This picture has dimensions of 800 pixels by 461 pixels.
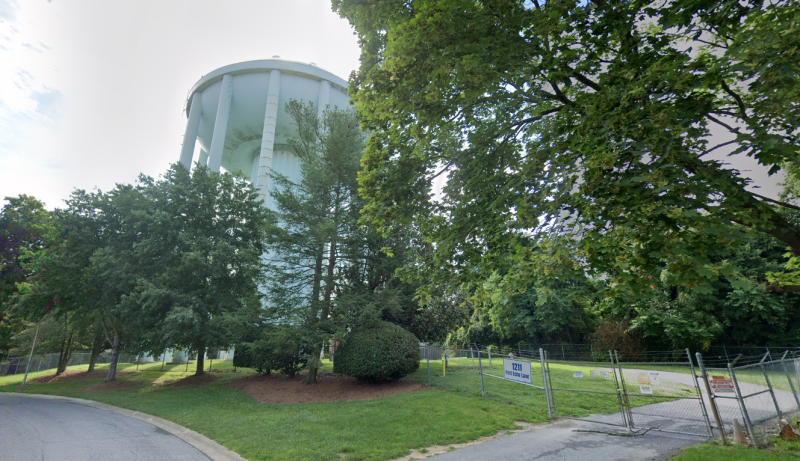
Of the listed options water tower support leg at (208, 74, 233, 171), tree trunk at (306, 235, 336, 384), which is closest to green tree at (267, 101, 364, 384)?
tree trunk at (306, 235, 336, 384)

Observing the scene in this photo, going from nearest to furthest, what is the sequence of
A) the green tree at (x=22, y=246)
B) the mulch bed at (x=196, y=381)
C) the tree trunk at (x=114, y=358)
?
the green tree at (x=22, y=246), the mulch bed at (x=196, y=381), the tree trunk at (x=114, y=358)

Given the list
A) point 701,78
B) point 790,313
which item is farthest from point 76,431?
point 790,313

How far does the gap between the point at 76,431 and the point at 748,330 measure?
31564 millimetres

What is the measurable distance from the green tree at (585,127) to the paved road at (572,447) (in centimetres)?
310

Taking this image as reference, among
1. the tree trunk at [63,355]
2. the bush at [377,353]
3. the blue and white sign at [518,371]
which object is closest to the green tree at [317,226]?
the bush at [377,353]

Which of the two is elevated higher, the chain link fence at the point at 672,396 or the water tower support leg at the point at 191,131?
the water tower support leg at the point at 191,131

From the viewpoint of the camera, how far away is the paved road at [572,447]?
6.04 meters

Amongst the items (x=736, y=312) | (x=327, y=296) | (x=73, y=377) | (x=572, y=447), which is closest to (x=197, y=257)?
(x=327, y=296)

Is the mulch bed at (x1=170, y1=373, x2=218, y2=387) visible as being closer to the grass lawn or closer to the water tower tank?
the water tower tank

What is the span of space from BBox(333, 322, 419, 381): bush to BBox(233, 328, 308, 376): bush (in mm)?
1561

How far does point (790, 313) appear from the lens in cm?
2095

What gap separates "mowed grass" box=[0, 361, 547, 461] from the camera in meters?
6.59

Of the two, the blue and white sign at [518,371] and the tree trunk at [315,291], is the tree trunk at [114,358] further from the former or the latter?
the blue and white sign at [518,371]

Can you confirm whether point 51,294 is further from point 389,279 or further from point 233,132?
point 233,132
